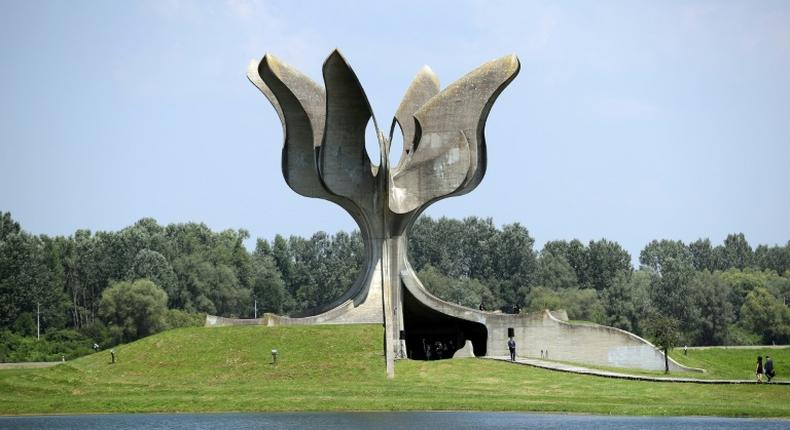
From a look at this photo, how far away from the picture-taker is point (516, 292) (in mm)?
91562

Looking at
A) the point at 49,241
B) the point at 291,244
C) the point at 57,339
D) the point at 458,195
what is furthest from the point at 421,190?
the point at 291,244

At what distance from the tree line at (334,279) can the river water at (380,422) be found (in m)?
32.3

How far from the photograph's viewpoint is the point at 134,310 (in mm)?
71750

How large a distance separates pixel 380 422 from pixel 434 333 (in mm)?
18647

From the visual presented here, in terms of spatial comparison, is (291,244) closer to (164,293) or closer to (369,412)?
(164,293)

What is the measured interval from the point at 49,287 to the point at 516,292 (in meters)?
32.5

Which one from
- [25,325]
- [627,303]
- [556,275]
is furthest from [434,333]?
[556,275]

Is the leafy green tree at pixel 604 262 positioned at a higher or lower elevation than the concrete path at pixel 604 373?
higher

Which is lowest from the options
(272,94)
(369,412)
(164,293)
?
(369,412)

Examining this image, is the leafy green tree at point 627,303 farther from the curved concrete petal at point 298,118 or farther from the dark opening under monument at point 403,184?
the curved concrete petal at point 298,118

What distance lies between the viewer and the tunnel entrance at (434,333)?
45406 mm

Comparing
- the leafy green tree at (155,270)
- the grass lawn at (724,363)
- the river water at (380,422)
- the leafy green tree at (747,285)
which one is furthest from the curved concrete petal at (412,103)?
the leafy green tree at (747,285)

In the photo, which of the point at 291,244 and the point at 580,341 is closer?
the point at 580,341

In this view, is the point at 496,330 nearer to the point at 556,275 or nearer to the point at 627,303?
the point at 627,303
